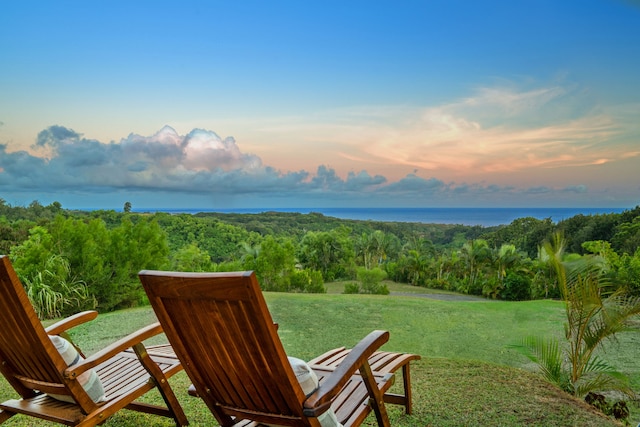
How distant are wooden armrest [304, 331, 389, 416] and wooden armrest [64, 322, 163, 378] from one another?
0.90m

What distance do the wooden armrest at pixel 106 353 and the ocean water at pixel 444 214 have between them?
19.2m

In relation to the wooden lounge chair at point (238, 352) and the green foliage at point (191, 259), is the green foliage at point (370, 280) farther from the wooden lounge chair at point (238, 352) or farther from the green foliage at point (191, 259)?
the wooden lounge chair at point (238, 352)

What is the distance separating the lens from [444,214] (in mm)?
33188

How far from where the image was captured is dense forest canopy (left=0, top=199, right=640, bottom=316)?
887 centimetres

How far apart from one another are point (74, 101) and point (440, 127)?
1254cm

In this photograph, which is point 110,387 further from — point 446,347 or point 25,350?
point 446,347

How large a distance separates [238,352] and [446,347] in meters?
5.20

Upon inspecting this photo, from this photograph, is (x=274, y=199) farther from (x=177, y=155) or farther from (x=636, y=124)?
(x=636, y=124)

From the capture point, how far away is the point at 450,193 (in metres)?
24.3

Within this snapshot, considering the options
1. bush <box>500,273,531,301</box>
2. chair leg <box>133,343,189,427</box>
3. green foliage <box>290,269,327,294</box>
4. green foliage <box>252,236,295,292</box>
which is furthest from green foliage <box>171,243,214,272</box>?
bush <box>500,273,531,301</box>

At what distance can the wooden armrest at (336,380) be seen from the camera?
1.74 m

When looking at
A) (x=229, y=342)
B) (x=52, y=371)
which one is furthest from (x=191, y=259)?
(x=229, y=342)

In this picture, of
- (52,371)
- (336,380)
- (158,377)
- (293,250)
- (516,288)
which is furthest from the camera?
(516,288)

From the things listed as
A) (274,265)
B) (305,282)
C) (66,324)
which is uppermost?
(66,324)
